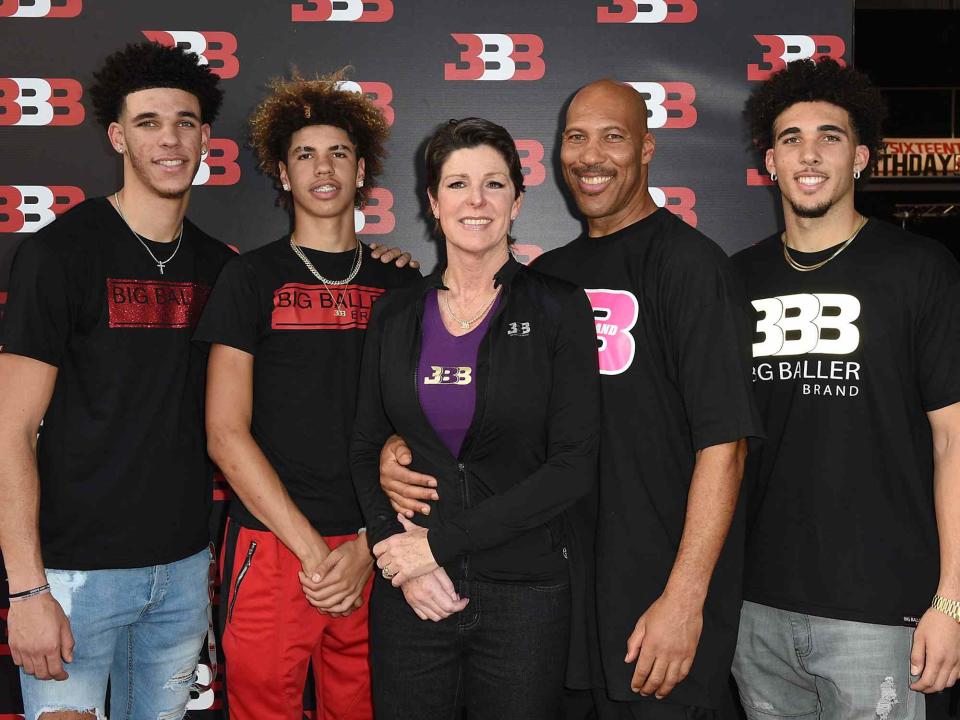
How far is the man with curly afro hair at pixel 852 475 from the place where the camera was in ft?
6.69

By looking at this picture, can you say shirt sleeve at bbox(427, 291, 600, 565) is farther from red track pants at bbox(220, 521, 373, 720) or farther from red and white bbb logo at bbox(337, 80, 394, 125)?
red and white bbb logo at bbox(337, 80, 394, 125)

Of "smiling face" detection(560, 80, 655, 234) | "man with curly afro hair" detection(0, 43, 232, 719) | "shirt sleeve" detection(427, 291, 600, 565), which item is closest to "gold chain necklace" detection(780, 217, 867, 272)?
"smiling face" detection(560, 80, 655, 234)

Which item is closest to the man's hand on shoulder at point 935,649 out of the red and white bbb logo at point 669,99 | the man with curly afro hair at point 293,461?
the man with curly afro hair at point 293,461

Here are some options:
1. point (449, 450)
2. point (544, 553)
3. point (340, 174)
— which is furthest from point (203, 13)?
point (544, 553)

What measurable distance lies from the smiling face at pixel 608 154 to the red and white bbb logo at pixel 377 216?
1.09 m

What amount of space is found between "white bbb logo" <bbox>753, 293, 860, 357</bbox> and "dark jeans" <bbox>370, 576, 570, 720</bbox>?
865 millimetres

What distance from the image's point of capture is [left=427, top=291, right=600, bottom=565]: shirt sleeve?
1.80 metres

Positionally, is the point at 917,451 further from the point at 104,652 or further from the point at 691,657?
the point at 104,652

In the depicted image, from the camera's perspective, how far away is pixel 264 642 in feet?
7.55

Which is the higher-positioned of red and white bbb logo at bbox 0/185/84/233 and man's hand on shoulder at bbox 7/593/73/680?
red and white bbb logo at bbox 0/185/84/233

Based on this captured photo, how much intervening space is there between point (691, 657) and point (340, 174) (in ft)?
5.51

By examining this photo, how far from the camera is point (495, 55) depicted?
3193mm

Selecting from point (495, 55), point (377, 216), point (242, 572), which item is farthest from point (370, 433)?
point (495, 55)

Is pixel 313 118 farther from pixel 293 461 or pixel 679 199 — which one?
pixel 679 199
